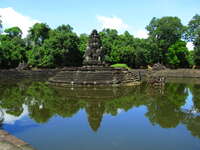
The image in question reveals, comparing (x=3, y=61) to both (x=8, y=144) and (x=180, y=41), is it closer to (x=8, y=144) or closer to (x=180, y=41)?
(x=180, y=41)

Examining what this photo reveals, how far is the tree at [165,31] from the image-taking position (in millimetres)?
48250

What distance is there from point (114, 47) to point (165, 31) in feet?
38.6

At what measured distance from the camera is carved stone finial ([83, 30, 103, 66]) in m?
25.0

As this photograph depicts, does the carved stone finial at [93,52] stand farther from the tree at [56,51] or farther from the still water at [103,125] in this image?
the tree at [56,51]

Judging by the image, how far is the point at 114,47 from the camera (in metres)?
48.4

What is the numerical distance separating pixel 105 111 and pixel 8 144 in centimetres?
538

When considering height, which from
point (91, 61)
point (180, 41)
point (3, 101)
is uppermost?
point (180, 41)

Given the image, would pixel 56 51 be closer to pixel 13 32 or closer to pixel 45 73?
pixel 45 73

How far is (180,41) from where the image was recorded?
48.2 metres

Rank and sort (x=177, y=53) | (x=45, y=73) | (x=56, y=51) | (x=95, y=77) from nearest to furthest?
(x=95, y=77) < (x=45, y=73) < (x=56, y=51) < (x=177, y=53)

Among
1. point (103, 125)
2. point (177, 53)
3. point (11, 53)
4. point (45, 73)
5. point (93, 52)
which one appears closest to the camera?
point (103, 125)

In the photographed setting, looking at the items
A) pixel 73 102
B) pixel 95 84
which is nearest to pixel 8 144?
pixel 73 102

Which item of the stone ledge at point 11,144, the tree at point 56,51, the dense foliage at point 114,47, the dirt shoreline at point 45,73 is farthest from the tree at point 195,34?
the stone ledge at point 11,144

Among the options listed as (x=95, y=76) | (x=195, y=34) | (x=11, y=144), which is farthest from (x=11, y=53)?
(x=11, y=144)
